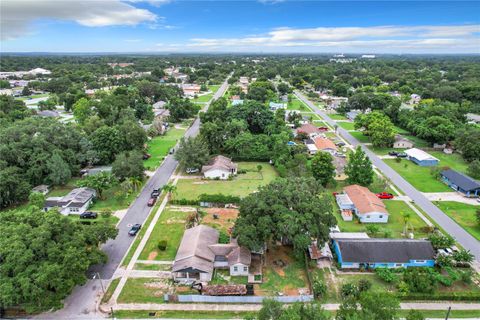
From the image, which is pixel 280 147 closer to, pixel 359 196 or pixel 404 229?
pixel 359 196

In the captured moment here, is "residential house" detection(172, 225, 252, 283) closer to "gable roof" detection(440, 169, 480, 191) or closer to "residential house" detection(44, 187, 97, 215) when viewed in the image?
"residential house" detection(44, 187, 97, 215)

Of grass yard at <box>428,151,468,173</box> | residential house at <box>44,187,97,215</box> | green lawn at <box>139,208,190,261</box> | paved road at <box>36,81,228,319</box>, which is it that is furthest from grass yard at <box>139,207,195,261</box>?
grass yard at <box>428,151,468,173</box>

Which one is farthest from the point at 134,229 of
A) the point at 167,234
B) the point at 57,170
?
the point at 57,170

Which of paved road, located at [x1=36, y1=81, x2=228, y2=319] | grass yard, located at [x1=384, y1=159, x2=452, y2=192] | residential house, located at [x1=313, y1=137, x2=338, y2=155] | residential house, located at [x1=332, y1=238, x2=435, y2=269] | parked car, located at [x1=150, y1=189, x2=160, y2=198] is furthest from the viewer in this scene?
→ residential house, located at [x1=313, y1=137, x2=338, y2=155]

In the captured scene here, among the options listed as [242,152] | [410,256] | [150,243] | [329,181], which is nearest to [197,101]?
[242,152]

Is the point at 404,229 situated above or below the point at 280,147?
below

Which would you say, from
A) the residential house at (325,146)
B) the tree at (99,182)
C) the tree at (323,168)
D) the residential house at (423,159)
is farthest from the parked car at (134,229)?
the residential house at (423,159)
